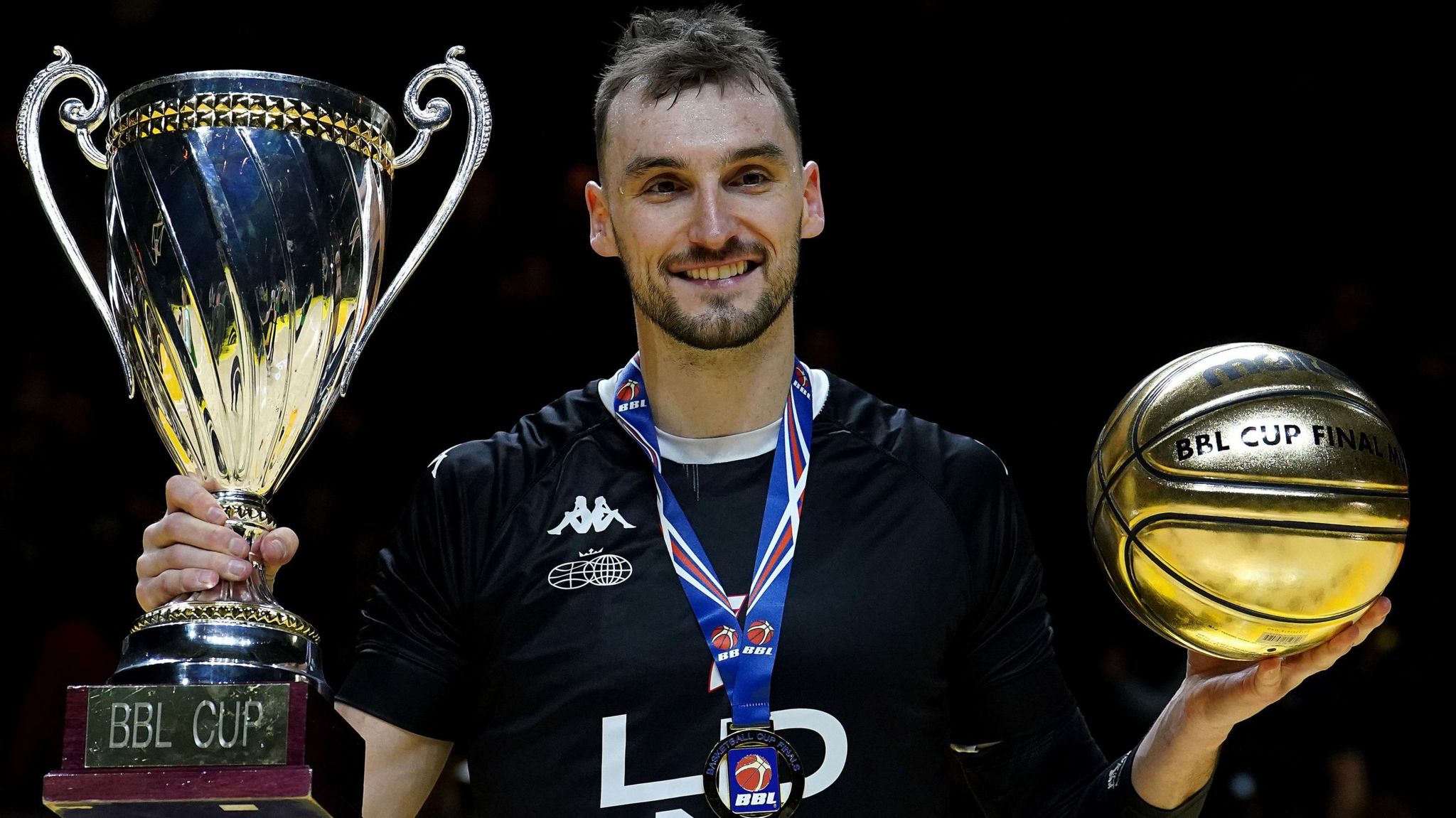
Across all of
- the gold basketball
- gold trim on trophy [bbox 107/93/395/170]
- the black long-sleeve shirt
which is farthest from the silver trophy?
the gold basketball

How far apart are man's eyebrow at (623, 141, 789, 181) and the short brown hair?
81mm

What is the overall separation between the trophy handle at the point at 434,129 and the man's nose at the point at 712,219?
29cm

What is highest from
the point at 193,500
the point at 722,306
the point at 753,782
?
the point at 722,306

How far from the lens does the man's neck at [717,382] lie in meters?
2.26

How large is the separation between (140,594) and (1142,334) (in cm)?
407

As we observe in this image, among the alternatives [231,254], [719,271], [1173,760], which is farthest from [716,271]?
[1173,760]

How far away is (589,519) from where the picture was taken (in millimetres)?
2221

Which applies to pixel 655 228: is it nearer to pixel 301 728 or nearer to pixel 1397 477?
pixel 301 728

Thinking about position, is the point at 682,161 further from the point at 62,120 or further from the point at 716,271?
the point at 62,120

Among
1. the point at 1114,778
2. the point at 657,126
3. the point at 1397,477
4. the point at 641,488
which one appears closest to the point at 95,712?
the point at 641,488

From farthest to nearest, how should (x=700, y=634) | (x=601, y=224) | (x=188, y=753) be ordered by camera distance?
(x=601, y=224) < (x=700, y=634) < (x=188, y=753)

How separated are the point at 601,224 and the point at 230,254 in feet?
2.05

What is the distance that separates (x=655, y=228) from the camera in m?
2.17

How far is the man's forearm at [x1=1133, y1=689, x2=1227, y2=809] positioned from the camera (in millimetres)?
1974
